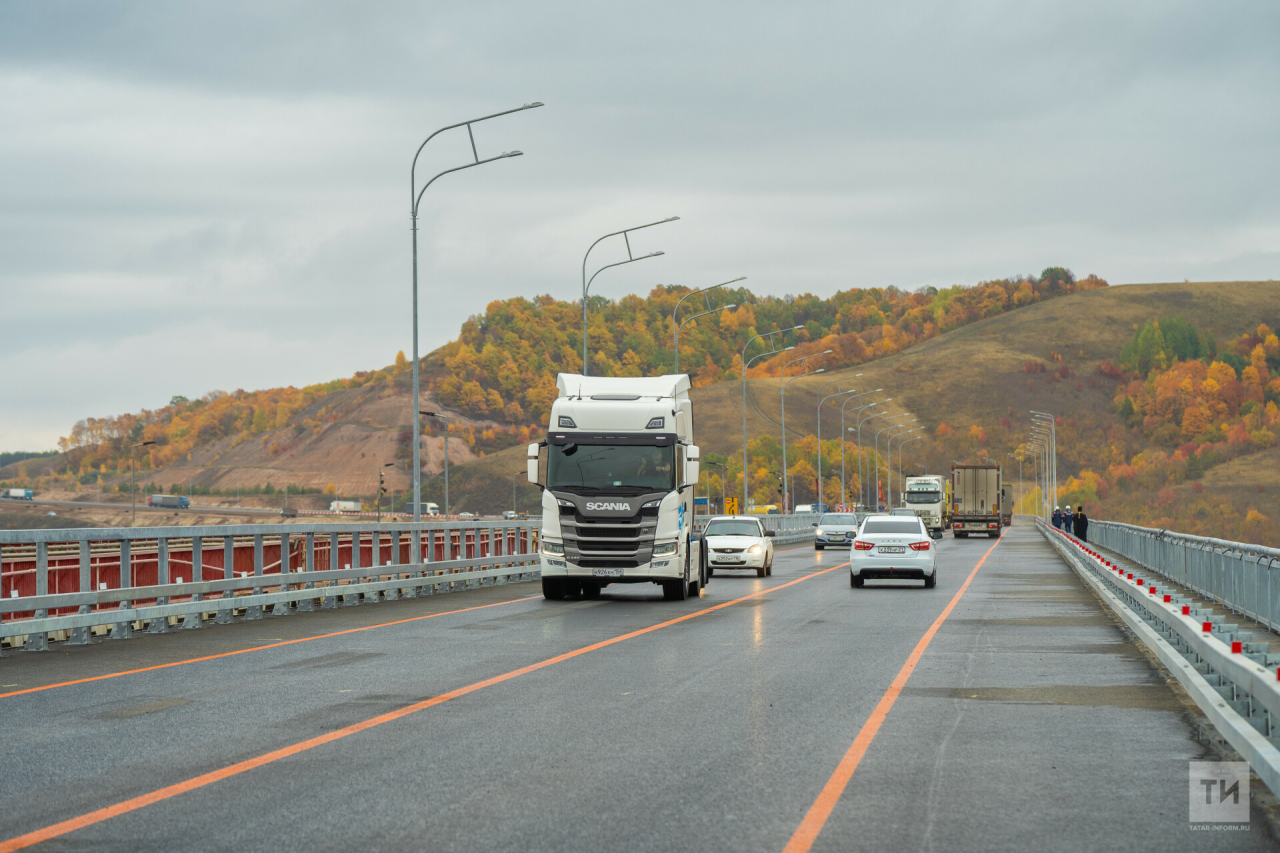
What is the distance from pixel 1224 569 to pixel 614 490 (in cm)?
941

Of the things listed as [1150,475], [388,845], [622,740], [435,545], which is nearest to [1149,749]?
[622,740]

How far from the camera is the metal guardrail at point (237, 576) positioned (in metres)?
16.5

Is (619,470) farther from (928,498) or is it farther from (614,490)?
(928,498)

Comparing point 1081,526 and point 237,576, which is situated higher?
point 237,576

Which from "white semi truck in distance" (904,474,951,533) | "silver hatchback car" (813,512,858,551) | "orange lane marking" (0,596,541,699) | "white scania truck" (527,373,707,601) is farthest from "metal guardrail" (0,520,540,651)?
"white semi truck in distance" (904,474,951,533)

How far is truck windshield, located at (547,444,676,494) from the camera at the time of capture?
935 inches

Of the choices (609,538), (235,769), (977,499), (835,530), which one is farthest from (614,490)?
(977,499)

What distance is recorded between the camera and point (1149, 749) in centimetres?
910

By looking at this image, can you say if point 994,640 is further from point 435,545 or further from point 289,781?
point 435,545

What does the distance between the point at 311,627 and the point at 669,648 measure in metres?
5.68

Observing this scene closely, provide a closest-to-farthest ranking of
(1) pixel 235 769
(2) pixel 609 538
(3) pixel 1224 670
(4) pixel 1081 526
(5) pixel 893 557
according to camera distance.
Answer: (1) pixel 235 769 → (3) pixel 1224 670 → (2) pixel 609 538 → (5) pixel 893 557 → (4) pixel 1081 526

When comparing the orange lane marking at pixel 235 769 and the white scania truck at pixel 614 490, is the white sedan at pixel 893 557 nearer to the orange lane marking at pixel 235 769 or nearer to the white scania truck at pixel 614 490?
the white scania truck at pixel 614 490

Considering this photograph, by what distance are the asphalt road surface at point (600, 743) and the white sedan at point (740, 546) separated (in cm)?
1686

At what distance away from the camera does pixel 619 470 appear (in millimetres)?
23781
